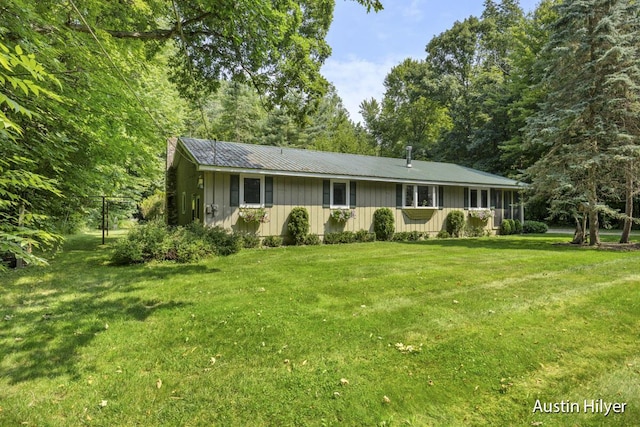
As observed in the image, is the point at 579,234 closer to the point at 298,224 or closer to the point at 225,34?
the point at 298,224

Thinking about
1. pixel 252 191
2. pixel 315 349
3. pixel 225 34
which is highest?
pixel 225 34

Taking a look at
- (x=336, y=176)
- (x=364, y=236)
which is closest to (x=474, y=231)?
(x=364, y=236)

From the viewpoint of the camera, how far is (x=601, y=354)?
3256mm

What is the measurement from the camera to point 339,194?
13188mm

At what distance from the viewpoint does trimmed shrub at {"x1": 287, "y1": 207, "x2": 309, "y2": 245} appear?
11875 mm

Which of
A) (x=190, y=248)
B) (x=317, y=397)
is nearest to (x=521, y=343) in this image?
(x=317, y=397)

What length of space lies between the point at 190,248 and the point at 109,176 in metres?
4.30

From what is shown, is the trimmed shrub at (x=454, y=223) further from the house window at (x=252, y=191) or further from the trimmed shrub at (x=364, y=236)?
the house window at (x=252, y=191)

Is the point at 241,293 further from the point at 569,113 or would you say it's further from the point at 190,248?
the point at 569,113

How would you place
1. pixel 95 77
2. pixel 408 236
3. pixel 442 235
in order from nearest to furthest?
pixel 95 77
pixel 408 236
pixel 442 235

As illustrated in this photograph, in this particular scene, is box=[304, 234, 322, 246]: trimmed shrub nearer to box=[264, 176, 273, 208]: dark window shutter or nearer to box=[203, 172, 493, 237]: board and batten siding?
box=[203, 172, 493, 237]: board and batten siding

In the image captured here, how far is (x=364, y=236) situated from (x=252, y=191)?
16.6ft

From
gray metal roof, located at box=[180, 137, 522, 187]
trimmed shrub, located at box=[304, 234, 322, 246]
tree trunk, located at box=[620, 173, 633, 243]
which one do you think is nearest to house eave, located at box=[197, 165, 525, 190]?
gray metal roof, located at box=[180, 137, 522, 187]

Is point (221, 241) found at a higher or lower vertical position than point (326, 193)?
lower
